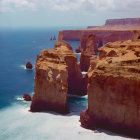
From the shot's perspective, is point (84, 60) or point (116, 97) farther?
point (84, 60)

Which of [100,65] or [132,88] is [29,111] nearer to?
[100,65]

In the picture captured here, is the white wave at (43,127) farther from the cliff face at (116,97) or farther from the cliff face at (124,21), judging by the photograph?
the cliff face at (124,21)

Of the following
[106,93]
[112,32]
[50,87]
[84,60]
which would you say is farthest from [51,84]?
[112,32]

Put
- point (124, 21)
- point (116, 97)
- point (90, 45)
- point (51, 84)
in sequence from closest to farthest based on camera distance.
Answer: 1. point (116, 97)
2. point (51, 84)
3. point (90, 45)
4. point (124, 21)

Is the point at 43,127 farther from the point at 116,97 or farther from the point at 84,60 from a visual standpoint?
the point at 84,60

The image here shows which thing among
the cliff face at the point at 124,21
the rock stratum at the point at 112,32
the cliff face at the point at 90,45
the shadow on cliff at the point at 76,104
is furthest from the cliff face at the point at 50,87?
the cliff face at the point at 124,21

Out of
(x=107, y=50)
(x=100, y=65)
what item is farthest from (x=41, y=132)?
(x=107, y=50)

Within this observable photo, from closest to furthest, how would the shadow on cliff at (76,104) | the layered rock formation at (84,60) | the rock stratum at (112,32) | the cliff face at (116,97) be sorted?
the cliff face at (116,97) < the shadow on cliff at (76,104) < the layered rock formation at (84,60) < the rock stratum at (112,32)

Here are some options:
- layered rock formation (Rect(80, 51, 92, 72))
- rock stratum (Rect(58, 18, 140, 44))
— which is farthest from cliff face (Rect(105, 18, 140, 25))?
layered rock formation (Rect(80, 51, 92, 72))
